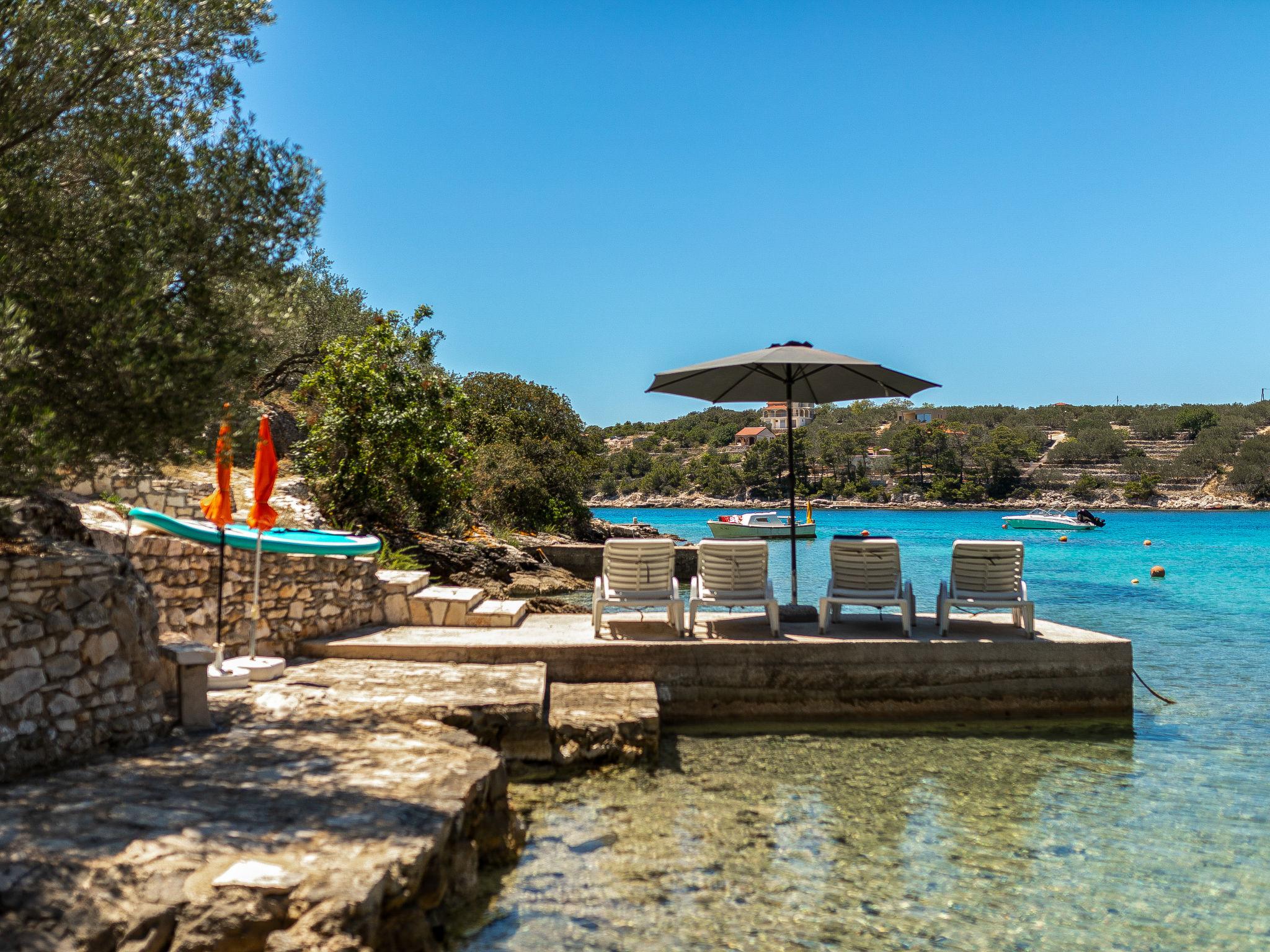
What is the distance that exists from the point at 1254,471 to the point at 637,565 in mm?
107577

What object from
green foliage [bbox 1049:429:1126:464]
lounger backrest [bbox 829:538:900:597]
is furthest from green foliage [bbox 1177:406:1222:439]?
lounger backrest [bbox 829:538:900:597]

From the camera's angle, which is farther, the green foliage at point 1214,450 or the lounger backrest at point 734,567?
the green foliage at point 1214,450

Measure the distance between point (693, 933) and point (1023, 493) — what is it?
352 feet

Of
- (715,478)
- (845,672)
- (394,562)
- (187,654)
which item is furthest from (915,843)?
(715,478)

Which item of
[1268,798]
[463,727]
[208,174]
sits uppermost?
[208,174]

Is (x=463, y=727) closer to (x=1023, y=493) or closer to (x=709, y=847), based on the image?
(x=709, y=847)

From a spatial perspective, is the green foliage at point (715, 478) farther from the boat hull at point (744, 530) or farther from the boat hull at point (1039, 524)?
the boat hull at point (744, 530)

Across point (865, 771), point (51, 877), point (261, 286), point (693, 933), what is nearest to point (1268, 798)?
point (865, 771)

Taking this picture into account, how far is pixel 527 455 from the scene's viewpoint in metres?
35.0

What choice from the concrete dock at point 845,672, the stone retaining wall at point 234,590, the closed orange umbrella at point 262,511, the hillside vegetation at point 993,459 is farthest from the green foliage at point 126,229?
the hillside vegetation at point 993,459

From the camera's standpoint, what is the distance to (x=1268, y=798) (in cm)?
750

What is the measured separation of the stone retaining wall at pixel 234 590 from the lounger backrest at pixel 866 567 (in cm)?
554

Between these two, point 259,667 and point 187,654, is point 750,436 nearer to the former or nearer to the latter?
point 259,667

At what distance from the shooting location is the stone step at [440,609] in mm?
10391
